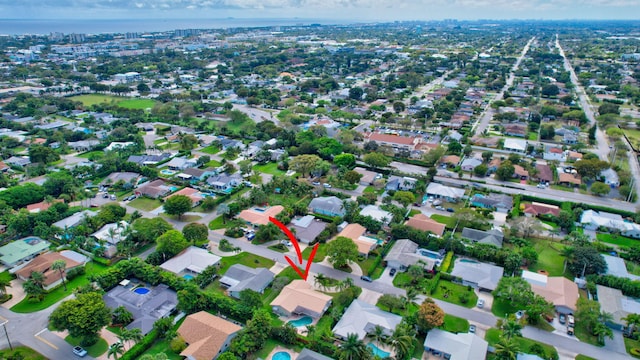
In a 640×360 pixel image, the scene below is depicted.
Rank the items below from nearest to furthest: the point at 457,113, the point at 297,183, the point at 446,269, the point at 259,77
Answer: the point at 446,269 < the point at 297,183 < the point at 457,113 < the point at 259,77

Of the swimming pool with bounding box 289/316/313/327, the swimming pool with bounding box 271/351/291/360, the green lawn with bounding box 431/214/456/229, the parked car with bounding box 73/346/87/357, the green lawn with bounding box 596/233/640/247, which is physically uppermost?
the green lawn with bounding box 596/233/640/247

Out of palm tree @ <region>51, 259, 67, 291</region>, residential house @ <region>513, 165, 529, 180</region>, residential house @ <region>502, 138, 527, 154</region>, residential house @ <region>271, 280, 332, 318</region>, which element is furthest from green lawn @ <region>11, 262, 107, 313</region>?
residential house @ <region>502, 138, 527, 154</region>

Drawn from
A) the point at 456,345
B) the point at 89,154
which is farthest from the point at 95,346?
the point at 89,154

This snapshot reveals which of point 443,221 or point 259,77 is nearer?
point 443,221

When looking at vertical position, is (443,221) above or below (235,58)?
below

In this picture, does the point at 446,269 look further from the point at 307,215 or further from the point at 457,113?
the point at 457,113

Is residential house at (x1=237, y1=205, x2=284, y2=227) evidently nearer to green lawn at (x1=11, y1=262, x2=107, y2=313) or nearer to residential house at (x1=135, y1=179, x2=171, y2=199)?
residential house at (x1=135, y1=179, x2=171, y2=199)

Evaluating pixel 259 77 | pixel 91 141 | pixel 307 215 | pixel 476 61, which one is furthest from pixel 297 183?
pixel 476 61
